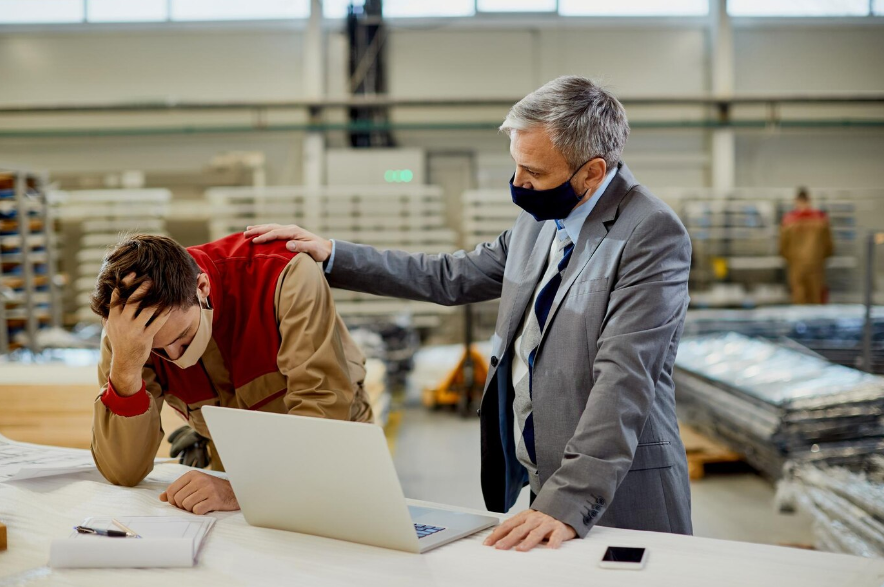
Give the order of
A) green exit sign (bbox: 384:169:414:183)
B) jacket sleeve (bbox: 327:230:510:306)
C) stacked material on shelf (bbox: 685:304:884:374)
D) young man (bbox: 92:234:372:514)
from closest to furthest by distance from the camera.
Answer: young man (bbox: 92:234:372:514), jacket sleeve (bbox: 327:230:510:306), stacked material on shelf (bbox: 685:304:884:374), green exit sign (bbox: 384:169:414:183)

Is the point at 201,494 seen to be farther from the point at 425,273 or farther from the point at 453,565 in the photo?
the point at 425,273

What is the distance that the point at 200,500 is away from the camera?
1.77 metres

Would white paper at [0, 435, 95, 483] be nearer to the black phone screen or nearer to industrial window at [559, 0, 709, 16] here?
the black phone screen

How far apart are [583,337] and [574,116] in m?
0.51

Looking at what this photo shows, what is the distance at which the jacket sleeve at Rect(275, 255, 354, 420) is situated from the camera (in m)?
1.95

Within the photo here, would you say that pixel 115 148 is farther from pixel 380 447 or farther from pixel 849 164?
pixel 380 447

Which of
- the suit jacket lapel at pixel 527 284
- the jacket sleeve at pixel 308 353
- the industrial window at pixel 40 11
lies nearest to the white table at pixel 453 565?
the jacket sleeve at pixel 308 353

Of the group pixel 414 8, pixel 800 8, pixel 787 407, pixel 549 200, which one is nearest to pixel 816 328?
pixel 787 407

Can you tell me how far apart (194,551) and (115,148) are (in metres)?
12.2

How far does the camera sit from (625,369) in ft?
5.73

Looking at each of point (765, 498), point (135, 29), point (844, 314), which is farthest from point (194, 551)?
point (135, 29)

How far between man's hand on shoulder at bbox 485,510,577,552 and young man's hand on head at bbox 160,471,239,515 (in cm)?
61

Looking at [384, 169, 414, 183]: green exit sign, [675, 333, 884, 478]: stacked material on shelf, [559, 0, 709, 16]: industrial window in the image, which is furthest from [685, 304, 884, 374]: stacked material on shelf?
[559, 0, 709, 16]: industrial window

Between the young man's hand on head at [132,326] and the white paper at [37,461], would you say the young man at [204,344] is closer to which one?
the young man's hand on head at [132,326]
